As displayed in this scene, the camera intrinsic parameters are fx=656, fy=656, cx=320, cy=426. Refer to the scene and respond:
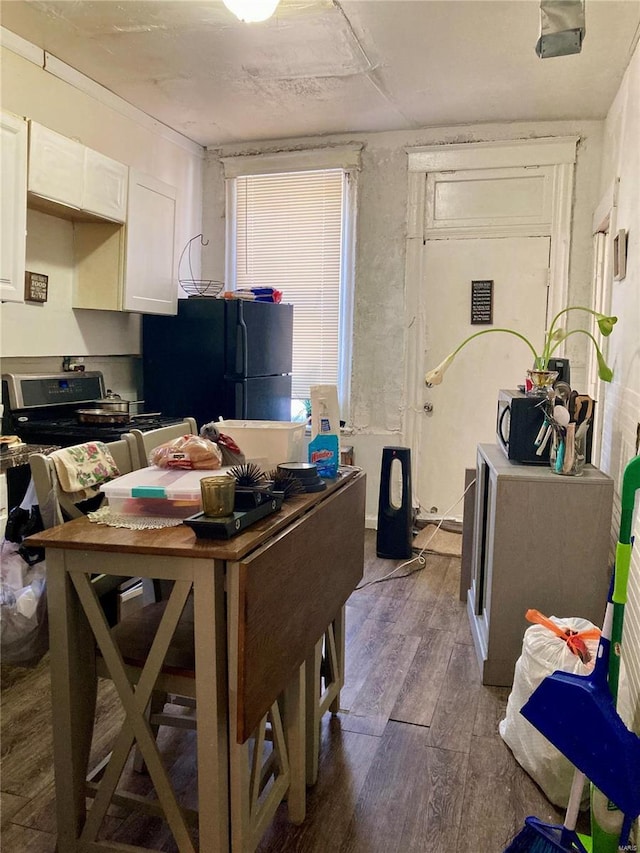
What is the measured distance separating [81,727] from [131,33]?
291 centimetres

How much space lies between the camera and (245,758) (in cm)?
140

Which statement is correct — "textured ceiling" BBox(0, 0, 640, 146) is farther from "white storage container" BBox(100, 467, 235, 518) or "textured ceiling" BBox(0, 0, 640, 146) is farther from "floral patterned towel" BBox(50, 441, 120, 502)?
"white storage container" BBox(100, 467, 235, 518)

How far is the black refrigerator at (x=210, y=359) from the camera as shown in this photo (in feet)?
13.1

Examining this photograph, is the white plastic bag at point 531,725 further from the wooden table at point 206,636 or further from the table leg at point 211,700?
the table leg at point 211,700

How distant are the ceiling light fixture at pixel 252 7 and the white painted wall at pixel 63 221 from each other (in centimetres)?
136

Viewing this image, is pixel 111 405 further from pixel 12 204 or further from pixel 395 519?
pixel 395 519

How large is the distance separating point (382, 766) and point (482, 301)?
314 cm

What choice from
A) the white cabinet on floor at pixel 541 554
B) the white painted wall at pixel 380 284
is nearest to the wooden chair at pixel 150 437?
the white cabinet on floor at pixel 541 554

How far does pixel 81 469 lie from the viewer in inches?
83.0

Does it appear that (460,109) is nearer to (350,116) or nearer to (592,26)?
(350,116)

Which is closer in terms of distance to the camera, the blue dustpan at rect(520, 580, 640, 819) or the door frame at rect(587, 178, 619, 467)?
the blue dustpan at rect(520, 580, 640, 819)

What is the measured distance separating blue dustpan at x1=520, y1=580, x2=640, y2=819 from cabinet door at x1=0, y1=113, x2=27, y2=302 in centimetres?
254

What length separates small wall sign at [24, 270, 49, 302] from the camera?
3213 millimetres

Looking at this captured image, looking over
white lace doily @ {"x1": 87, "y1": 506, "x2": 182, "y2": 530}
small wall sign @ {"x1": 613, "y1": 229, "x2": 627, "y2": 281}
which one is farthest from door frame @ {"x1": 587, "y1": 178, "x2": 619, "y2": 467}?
white lace doily @ {"x1": 87, "y1": 506, "x2": 182, "y2": 530}
